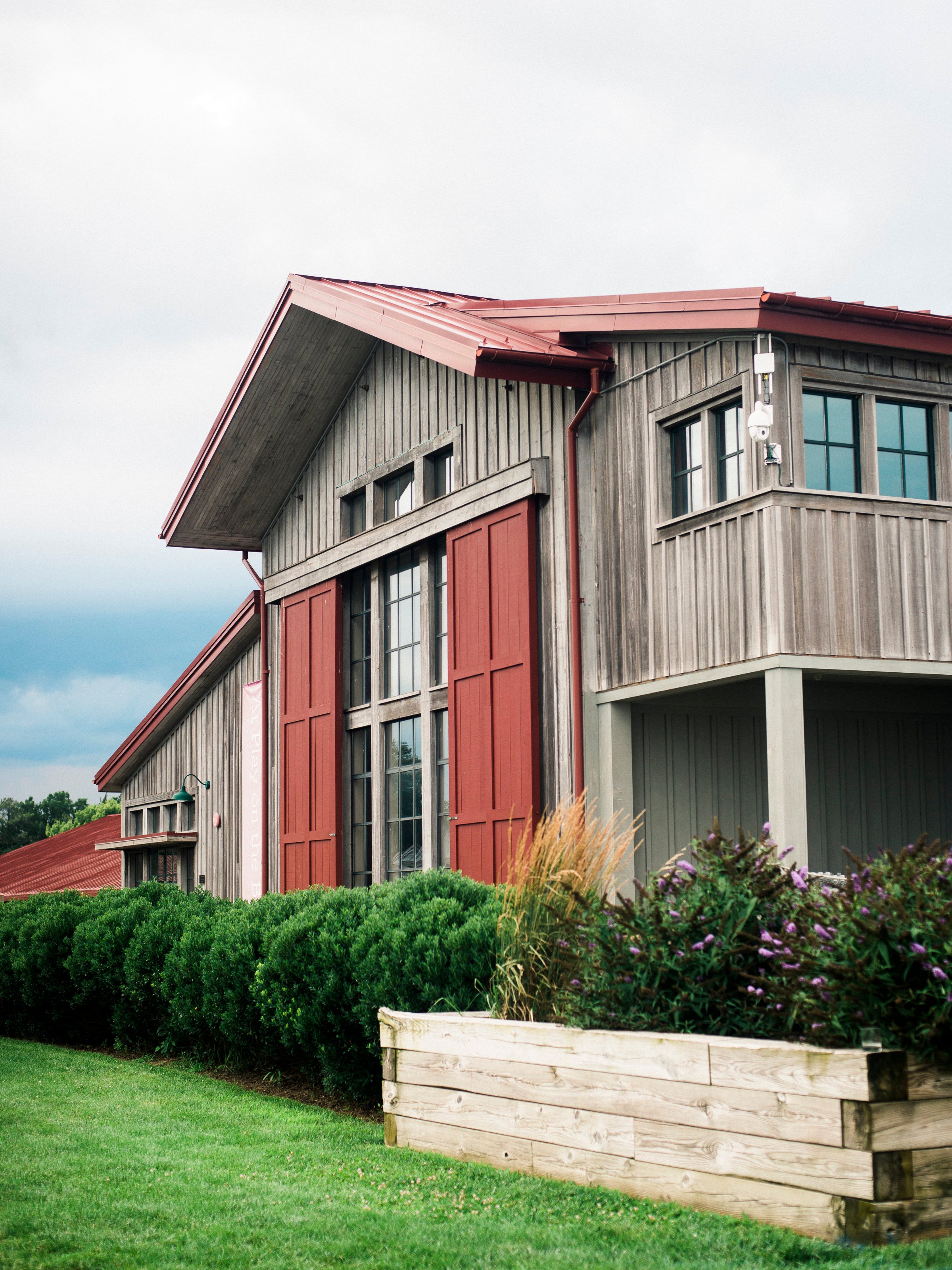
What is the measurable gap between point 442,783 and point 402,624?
189cm

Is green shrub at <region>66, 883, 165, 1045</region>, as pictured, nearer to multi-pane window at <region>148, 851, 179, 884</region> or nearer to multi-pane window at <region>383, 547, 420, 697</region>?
multi-pane window at <region>383, 547, 420, 697</region>

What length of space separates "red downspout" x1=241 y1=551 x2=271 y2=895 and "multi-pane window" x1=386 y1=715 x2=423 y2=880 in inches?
111

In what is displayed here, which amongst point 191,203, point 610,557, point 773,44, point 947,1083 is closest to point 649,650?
point 610,557

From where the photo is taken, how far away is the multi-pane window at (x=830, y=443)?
995 cm

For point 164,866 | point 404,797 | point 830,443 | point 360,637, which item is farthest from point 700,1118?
point 164,866

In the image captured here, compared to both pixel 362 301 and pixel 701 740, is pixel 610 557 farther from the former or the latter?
pixel 362 301

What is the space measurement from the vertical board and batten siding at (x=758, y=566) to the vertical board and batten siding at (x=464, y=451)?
597 millimetres

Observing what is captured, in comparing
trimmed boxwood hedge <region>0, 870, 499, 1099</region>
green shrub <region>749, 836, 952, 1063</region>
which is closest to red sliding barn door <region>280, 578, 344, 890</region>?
trimmed boxwood hedge <region>0, 870, 499, 1099</region>

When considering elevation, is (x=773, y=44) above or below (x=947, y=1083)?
above

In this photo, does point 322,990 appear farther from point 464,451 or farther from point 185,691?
point 185,691

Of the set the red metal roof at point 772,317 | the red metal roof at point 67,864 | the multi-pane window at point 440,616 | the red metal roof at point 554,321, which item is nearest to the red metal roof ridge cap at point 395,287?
the red metal roof at point 554,321

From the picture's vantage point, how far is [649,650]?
35.3 feet

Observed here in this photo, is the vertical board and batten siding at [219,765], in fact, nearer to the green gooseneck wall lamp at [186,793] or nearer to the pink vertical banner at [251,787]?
the green gooseneck wall lamp at [186,793]

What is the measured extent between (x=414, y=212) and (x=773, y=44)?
6021 cm
